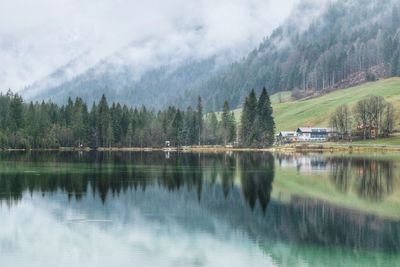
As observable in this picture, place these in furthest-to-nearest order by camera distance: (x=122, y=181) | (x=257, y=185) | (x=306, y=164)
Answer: (x=306, y=164) → (x=122, y=181) → (x=257, y=185)

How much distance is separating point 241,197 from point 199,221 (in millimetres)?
16162

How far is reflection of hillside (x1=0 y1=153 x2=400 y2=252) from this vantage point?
1780 inches

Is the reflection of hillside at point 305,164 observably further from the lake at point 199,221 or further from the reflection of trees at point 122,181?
the lake at point 199,221

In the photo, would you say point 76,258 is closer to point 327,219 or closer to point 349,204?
point 327,219

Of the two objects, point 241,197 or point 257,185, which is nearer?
point 241,197

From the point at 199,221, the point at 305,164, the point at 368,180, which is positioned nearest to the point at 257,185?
the point at 368,180

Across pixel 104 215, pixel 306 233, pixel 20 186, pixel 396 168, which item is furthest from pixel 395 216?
pixel 396 168

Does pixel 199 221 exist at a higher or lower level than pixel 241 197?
lower

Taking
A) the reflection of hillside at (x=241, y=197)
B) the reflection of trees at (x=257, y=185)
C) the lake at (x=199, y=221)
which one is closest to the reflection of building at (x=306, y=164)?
the reflection of hillside at (x=241, y=197)

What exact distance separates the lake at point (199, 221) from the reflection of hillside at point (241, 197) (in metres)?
0.14

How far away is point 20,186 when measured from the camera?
77.1 m

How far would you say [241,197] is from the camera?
222ft

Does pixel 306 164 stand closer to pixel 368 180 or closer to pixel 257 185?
pixel 368 180

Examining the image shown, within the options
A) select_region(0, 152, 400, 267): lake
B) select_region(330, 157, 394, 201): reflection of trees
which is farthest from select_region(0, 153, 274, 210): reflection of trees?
select_region(330, 157, 394, 201): reflection of trees
